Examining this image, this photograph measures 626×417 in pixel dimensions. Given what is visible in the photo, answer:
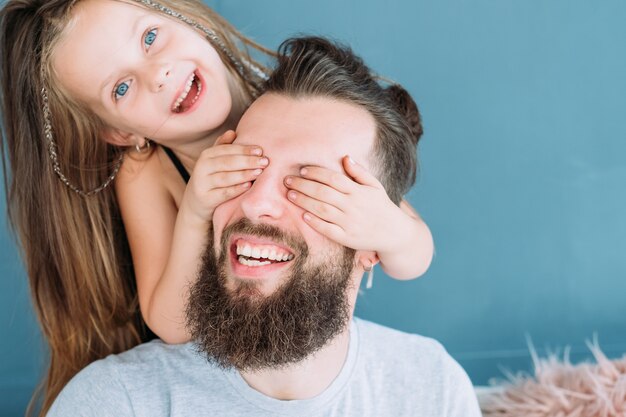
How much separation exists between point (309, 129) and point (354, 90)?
14 centimetres

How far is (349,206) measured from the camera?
53.1 inches

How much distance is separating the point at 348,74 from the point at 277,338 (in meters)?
0.53

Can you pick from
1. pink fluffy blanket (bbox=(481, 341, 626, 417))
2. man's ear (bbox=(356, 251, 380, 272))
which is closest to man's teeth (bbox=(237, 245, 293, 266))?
man's ear (bbox=(356, 251, 380, 272))

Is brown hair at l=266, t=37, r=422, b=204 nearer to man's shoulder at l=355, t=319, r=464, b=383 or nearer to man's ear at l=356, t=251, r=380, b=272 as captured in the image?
man's ear at l=356, t=251, r=380, b=272

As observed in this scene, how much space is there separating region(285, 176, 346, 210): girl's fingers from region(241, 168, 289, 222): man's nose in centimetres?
2

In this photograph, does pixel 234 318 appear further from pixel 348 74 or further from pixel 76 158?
pixel 76 158

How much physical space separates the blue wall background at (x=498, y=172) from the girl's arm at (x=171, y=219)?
1.84 feet

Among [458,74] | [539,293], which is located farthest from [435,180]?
[539,293]

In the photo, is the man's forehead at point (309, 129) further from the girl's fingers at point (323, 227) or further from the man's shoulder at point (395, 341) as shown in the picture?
the man's shoulder at point (395, 341)

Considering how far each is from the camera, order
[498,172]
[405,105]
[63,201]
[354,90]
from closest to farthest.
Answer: [354,90] < [405,105] < [63,201] < [498,172]

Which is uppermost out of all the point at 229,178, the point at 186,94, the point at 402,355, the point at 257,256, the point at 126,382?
the point at 186,94

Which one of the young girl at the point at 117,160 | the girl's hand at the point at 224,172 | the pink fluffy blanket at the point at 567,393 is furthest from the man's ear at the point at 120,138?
the pink fluffy blanket at the point at 567,393

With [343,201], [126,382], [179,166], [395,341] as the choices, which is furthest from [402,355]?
[179,166]

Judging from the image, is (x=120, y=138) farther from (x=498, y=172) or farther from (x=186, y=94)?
(x=498, y=172)
